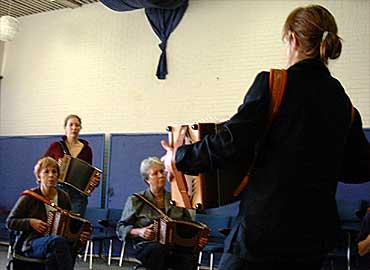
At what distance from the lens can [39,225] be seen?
389 cm

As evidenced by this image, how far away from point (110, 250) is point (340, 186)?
2869 millimetres

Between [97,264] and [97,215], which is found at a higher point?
[97,215]

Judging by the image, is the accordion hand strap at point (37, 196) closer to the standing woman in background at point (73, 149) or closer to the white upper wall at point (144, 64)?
the standing woman in background at point (73, 149)

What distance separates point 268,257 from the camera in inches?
53.9

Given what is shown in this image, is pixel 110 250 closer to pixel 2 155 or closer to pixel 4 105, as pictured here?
pixel 2 155

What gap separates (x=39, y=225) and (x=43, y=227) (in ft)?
0.11

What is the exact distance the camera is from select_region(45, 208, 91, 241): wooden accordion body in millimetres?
3939

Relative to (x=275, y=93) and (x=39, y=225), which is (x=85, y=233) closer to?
(x=39, y=225)

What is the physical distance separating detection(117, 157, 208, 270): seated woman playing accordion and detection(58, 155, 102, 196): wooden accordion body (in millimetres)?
909

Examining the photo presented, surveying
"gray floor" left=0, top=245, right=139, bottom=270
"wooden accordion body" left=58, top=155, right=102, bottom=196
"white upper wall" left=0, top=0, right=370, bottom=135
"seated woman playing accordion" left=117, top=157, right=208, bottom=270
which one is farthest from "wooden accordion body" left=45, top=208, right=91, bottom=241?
"white upper wall" left=0, top=0, right=370, bottom=135

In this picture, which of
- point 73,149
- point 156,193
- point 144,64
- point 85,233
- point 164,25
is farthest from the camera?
point 144,64

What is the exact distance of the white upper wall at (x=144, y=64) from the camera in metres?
6.71

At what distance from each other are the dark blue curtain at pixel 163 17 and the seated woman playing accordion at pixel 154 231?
342 cm

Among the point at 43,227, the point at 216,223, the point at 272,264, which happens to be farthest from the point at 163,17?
the point at 272,264
